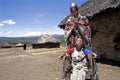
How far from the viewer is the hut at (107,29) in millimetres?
10539

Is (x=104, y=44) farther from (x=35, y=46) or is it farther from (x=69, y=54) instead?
(x=35, y=46)

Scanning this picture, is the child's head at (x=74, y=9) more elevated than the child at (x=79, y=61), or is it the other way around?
the child's head at (x=74, y=9)

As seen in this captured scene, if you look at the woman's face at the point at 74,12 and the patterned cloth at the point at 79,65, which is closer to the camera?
the patterned cloth at the point at 79,65

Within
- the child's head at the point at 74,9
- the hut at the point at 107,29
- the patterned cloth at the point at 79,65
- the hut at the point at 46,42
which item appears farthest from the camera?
the hut at the point at 46,42

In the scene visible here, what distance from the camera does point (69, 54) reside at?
514 centimetres

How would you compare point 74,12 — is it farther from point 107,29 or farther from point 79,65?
point 107,29

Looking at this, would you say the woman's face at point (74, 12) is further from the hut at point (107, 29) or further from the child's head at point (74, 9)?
the hut at point (107, 29)

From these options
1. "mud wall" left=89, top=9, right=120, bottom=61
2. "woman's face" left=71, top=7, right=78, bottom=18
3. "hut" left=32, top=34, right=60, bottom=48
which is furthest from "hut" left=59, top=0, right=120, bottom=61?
"hut" left=32, top=34, right=60, bottom=48

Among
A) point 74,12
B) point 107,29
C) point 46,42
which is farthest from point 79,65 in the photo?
point 46,42

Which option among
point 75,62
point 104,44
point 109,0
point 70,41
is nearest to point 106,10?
point 109,0

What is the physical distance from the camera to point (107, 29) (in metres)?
11.3

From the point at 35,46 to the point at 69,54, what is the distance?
30579mm

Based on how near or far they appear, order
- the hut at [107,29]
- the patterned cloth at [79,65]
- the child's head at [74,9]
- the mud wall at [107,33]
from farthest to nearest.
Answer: the mud wall at [107,33] < the hut at [107,29] < the child's head at [74,9] < the patterned cloth at [79,65]

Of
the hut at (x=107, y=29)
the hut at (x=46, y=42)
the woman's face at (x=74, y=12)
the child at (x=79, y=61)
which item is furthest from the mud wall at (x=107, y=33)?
the hut at (x=46, y=42)
